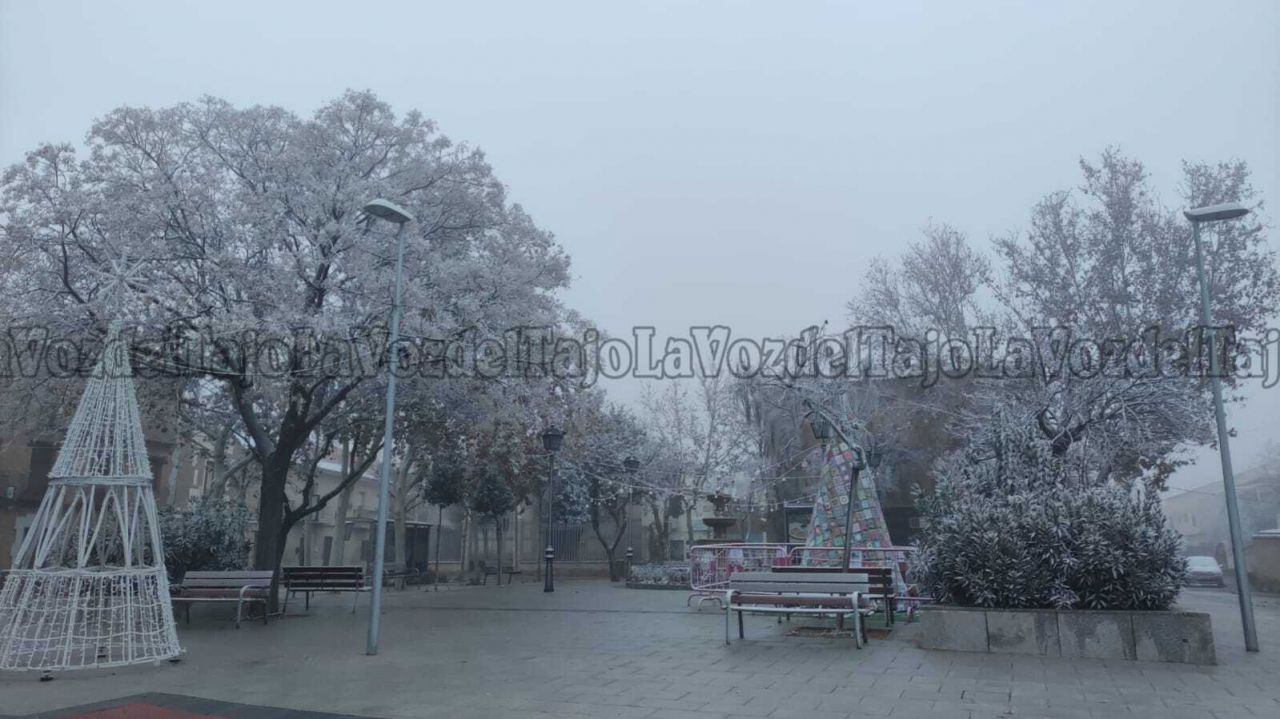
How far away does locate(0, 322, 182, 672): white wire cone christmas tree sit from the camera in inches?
303

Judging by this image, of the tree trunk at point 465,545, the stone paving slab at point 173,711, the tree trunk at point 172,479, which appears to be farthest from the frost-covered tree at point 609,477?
the stone paving slab at point 173,711

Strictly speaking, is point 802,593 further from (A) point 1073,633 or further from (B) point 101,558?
(B) point 101,558

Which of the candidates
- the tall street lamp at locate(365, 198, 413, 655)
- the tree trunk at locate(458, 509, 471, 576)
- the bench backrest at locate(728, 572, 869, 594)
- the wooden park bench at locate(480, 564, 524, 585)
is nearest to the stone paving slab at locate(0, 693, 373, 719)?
the tall street lamp at locate(365, 198, 413, 655)

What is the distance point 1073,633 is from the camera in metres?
7.84

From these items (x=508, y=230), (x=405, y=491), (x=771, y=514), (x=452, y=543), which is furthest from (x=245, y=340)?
(x=452, y=543)

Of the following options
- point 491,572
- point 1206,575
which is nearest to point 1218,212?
point 1206,575

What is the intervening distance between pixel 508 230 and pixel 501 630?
22.7ft

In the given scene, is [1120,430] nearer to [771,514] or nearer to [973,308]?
[973,308]

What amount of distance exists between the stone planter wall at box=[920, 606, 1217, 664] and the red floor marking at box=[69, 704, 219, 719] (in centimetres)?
668

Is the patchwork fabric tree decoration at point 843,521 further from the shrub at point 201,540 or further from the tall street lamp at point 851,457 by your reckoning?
the shrub at point 201,540

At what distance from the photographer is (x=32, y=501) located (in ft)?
79.9

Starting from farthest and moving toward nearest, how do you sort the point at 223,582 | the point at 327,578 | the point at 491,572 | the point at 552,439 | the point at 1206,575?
the point at 491,572
the point at 1206,575
the point at 552,439
the point at 327,578
the point at 223,582

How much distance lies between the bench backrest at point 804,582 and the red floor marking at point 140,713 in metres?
5.46

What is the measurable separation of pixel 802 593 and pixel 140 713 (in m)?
6.13
